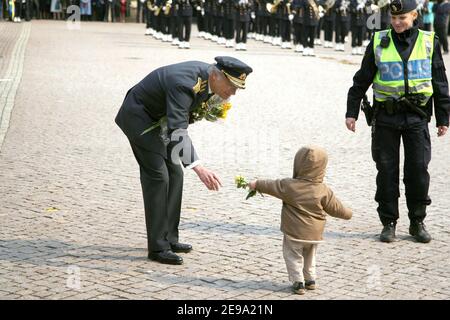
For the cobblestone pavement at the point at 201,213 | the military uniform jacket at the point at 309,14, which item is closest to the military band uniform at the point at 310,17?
the military uniform jacket at the point at 309,14

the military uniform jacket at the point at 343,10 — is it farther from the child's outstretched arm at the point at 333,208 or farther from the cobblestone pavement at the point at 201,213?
the child's outstretched arm at the point at 333,208

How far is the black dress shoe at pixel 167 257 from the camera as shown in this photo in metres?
7.13

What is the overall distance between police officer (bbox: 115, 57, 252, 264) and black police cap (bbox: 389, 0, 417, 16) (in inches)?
61.2

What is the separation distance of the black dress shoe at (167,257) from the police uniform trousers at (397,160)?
5.80ft

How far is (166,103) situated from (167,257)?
1.06m

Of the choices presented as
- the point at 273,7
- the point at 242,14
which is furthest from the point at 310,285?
the point at 273,7

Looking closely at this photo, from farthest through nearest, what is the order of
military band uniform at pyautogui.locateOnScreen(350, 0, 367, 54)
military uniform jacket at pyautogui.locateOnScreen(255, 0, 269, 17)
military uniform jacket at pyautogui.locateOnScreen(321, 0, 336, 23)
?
military uniform jacket at pyautogui.locateOnScreen(255, 0, 269, 17)
military uniform jacket at pyautogui.locateOnScreen(321, 0, 336, 23)
military band uniform at pyautogui.locateOnScreen(350, 0, 367, 54)

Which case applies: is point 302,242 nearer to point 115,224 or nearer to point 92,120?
point 115,224

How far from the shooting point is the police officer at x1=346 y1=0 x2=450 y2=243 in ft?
25.6

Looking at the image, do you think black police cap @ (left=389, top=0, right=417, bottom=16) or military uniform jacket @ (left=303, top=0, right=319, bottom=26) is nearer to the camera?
black police cap @ (left=389, top=0, right=417, bottom=16)

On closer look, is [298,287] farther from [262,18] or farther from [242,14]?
[262,18]

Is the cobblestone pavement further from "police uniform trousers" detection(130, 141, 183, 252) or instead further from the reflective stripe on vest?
the reflective stripe on vest

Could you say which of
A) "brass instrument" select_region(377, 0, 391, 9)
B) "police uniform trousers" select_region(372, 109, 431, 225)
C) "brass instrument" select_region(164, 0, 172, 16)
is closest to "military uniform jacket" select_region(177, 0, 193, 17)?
"brass instrument" select_region(164, 0, 172, 16)

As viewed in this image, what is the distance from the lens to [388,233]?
7.91m
